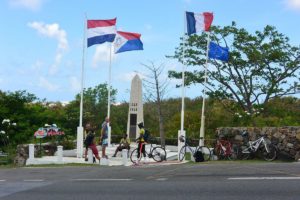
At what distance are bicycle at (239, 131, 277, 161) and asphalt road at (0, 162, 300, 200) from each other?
18.5 ft

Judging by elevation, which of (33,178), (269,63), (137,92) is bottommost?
(33,178)

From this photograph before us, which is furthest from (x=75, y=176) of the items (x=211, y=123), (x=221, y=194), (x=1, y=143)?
(x=211, y=123)

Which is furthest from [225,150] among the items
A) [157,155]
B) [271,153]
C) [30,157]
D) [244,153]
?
[30,157]

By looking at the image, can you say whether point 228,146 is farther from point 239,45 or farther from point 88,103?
point 88,103

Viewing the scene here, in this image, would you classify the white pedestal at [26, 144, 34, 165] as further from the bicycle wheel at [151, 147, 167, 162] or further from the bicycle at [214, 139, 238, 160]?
the bicycle at [214, 139, 238, 160]

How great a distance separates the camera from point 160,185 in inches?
488

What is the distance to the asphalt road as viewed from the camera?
10688 millimetres

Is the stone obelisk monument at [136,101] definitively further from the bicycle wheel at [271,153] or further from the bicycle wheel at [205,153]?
the bicycle wheel at [271,153]

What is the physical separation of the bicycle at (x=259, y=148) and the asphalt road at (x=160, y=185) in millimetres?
5639

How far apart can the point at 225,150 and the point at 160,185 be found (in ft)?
36.1

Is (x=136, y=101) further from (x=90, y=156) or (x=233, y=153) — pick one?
(x=90, y=156)

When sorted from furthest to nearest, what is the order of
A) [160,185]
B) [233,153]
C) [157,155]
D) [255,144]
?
[157,155], [233,153], [255,144], [160,185]

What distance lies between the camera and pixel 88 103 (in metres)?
54.6

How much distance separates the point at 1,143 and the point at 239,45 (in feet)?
55.4
